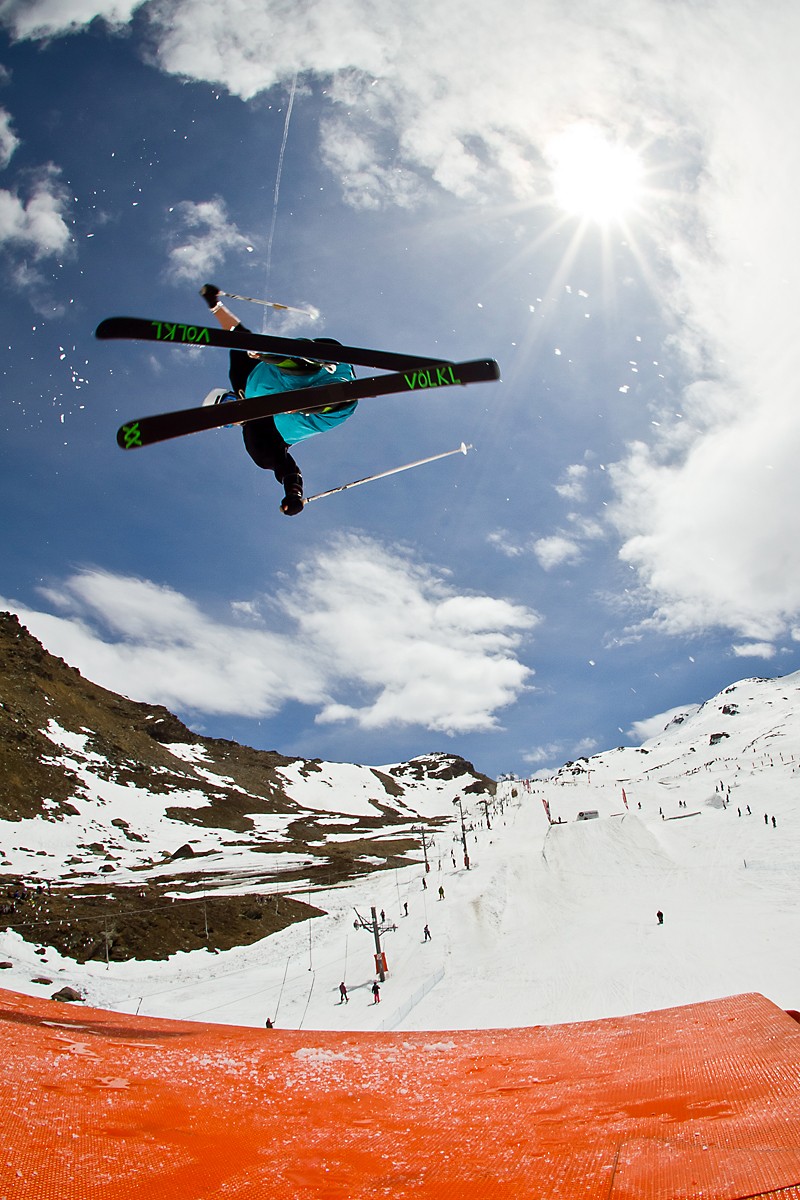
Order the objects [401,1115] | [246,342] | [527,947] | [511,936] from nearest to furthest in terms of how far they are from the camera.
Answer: [401,1115]
[246,342]
[527,947]
[511,936]

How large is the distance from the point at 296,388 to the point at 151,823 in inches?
3258

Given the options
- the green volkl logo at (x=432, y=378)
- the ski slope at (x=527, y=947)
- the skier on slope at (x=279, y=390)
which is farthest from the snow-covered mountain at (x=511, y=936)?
the green volkl logo at (x=432, y=378)

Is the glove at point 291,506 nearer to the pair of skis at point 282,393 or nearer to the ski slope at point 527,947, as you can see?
the pair of skis at point 282,393

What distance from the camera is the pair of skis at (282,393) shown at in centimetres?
631

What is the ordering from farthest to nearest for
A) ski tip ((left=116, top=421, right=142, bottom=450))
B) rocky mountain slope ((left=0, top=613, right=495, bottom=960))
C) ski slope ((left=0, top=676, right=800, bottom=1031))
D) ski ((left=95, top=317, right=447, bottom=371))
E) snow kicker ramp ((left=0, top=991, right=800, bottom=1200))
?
1. rocky mountain slope ((left=0, top=613, right=495, bottom=960))
2. ski slope ((left=0, top=676, right=800, bottom=1031))
3. ski ((left=95, top=317, right=447, bottom=371))
4. ski tip ((left=116, top=421, right=142, bottom=450))
5. snow kicker ramp ((left=0, top=991, right=800, bottom=1200))

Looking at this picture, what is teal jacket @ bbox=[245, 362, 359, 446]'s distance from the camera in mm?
7332

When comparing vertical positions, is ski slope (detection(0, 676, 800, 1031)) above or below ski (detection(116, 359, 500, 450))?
below

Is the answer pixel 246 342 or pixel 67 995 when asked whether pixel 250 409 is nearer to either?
pixel 246 342

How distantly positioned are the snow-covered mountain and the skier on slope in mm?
22862

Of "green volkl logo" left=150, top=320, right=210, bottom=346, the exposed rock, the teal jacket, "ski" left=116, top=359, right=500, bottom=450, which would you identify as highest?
"green volkl logo" left=150, top=320, right=210, bottom=346

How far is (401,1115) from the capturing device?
9.28 ft

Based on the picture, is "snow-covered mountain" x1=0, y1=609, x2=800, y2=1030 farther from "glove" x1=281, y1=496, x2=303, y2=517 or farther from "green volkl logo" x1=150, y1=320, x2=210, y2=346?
"green volkl logo" x1=150, y1=320, x2=210, y2=346

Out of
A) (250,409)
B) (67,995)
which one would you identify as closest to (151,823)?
(67,995)

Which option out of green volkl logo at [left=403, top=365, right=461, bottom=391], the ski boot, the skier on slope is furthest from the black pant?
green volkl logo at [left=403, top=365, right=461, bottom=391]
